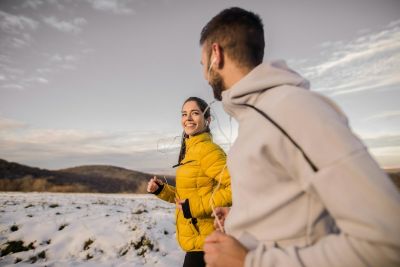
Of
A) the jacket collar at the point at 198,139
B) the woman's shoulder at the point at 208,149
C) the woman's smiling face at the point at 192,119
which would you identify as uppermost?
the woman's smiling face at the point at 192,119

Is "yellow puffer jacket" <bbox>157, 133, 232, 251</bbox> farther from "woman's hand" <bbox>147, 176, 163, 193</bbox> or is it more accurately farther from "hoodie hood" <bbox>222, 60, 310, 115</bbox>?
"hoodie hood" <bbox>222, 60, 310, 115</bbox>

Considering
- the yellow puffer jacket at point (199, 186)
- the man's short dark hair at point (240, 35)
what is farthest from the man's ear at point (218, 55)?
the yellow puffer jacket at point (199, 186)

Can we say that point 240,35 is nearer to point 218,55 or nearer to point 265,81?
point 218,55

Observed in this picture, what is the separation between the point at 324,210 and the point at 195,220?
2150 millimetres

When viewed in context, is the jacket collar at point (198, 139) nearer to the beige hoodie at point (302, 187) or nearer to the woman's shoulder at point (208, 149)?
the woman's shoulder at point (208, 149)

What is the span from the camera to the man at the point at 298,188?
92 cm

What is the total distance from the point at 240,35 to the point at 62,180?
24.8m

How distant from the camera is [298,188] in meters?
1.12

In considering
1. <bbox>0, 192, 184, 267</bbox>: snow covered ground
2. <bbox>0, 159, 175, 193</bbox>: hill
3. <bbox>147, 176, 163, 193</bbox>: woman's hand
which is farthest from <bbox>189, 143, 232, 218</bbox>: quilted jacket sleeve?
<bbox>0, 159, 175, 193</bbox>: hill

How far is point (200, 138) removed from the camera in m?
3.48

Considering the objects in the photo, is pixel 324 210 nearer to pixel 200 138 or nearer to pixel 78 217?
pixel 200 138

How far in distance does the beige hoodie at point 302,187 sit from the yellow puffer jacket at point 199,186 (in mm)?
1544

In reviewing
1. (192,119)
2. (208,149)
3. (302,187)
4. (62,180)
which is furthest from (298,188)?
(62,180)

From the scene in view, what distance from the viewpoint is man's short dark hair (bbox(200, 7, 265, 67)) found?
1619 mm
